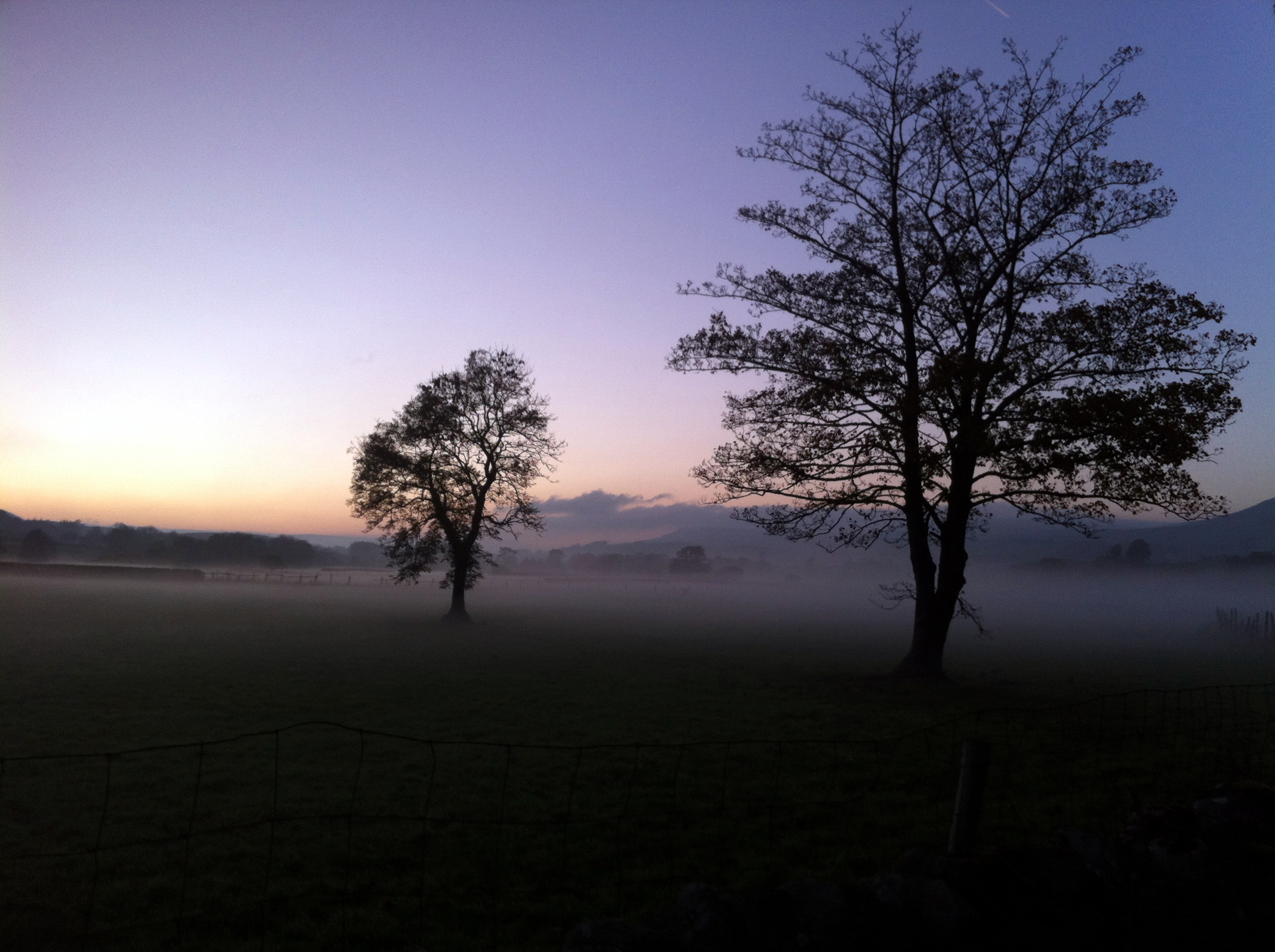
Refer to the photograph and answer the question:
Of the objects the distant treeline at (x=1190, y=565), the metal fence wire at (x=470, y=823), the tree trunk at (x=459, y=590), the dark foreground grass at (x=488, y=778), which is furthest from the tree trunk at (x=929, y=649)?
the distant treeline at (x=1190, y=565)

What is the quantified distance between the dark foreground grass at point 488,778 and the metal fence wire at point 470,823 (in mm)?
41

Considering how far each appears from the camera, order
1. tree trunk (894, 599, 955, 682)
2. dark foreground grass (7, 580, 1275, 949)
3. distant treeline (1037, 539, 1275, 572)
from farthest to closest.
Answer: distant treeline (1037, 539, 1275, 572)
tree trunk (894, 599, 955, 682)
dark foreground grass (7, 580, 1275, 949)

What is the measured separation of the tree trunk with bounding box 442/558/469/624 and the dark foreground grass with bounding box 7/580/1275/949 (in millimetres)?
12924

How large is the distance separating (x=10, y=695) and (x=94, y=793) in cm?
949

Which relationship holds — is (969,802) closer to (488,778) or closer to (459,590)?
(488,778)

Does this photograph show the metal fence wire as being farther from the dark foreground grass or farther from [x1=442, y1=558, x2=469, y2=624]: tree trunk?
[x1=442, y1=558, x2=469, y2=624]: tree trunk

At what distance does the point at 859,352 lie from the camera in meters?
18.7

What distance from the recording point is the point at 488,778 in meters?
10.0

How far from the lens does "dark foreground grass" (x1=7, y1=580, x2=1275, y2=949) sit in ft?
19.9

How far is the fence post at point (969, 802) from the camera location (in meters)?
5.55

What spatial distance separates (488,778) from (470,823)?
2.42m

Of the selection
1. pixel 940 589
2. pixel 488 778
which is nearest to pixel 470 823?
pixel 488 778

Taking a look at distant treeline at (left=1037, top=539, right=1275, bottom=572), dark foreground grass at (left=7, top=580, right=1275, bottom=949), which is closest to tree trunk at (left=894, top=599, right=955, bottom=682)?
dark foreground grass at (left=7, top=580, right=1275, bottom=949)

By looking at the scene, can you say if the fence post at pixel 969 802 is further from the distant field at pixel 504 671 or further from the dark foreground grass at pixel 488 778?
the distant field at pixel 504 671
